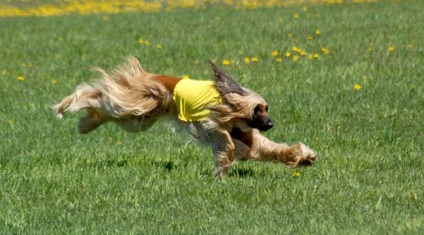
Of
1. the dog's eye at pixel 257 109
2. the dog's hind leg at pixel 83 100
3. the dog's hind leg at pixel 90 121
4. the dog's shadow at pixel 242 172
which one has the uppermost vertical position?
the dog's eye at pixel 257 109

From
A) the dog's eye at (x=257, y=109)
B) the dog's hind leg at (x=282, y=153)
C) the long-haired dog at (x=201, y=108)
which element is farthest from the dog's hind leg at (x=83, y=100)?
the dog's eye at (x=257, y=109)

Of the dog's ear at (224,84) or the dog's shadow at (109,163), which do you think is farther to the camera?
the dog's shadow at (109,163)

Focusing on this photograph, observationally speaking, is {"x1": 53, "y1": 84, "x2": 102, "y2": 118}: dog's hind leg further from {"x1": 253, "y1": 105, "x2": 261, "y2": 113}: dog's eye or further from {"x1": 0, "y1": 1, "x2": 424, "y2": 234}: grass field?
{"x1": 253, "y1": 105, "x2": 261, "y2": 113}: dog's eye

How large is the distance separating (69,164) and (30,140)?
4.83 ft

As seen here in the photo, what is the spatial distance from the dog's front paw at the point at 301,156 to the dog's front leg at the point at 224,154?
1.76ft

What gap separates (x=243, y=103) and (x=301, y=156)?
2.38 feet

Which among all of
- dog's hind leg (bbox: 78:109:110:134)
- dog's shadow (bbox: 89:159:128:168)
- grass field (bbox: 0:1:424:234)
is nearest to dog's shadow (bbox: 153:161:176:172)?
grass field (bbox: 0:1:424:234)

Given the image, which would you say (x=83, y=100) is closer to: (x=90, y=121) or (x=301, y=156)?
(x=90, y=121)

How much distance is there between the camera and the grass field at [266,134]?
6983 mm

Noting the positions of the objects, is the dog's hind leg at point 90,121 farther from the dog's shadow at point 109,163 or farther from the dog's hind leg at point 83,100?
the dog's shadow at point 109,163

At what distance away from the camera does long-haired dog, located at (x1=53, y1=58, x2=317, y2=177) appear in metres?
8.26

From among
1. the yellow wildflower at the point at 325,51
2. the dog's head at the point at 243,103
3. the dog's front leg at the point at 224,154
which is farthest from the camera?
the yellow wildflower at the point at 325,51

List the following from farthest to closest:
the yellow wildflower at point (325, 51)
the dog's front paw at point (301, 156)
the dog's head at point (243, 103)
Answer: the yellow wildflower at point (325, 51) < the dog's front paw at point (301, 156) < the dog's head at point (243, 103)

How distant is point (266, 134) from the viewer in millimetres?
10211
